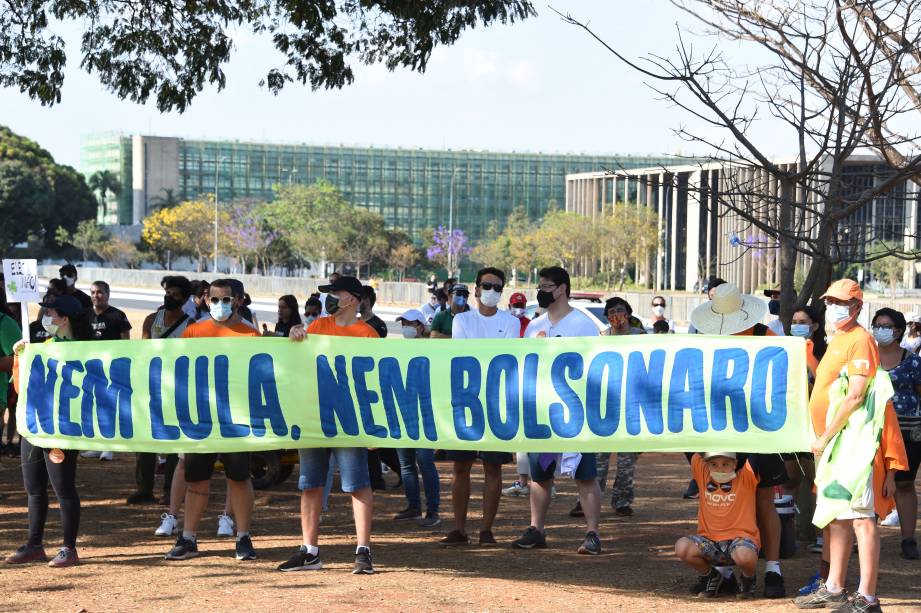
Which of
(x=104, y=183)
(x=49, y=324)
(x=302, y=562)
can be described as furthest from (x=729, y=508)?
(x=104, y=183)

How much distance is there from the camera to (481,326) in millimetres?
8688

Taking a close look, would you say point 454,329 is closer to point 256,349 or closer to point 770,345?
point 256,349

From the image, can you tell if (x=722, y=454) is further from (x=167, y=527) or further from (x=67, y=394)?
(x=67, y=394)

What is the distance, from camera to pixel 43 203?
102 m

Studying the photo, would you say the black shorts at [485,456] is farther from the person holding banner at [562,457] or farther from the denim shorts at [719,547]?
the denim shorts at [719,547]

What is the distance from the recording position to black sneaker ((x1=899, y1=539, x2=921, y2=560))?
28.8 feet

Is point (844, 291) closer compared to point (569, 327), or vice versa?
point (844, 291)

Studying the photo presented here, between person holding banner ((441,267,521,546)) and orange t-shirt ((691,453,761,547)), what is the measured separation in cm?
157

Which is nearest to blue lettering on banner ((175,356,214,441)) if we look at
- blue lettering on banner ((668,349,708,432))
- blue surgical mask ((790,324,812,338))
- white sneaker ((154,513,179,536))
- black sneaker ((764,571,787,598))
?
white sneaker ((154,513,179,536))

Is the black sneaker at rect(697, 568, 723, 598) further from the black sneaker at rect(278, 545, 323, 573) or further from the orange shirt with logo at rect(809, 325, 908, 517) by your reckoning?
the black sneaker at rect(278, 545, 323, 573)

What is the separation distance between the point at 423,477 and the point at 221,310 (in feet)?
8.68

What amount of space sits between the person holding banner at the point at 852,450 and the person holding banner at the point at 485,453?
233 centimetres

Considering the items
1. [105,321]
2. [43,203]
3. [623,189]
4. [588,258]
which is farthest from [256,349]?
[623,189]

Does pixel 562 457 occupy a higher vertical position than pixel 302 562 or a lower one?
higher
